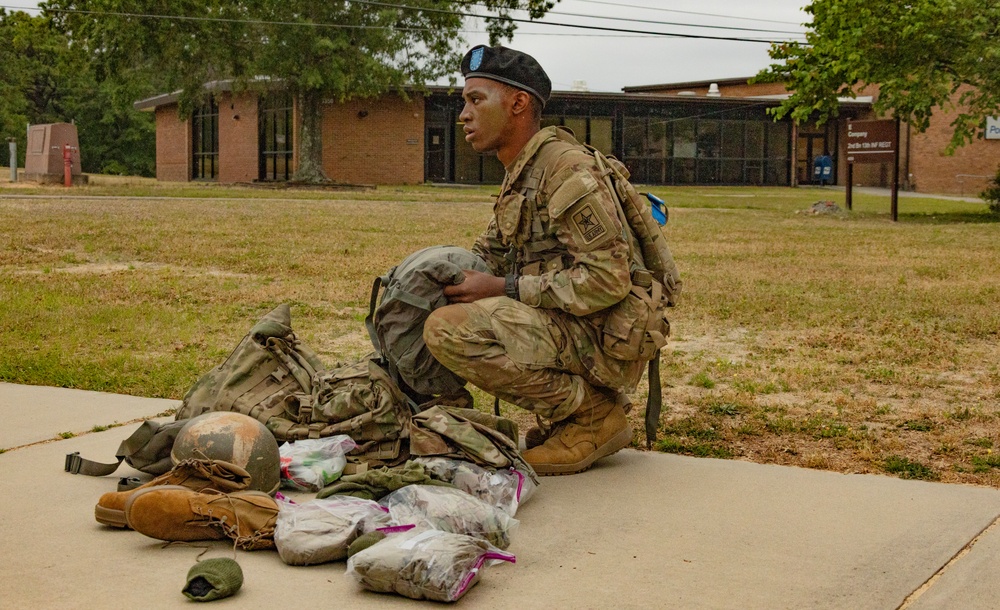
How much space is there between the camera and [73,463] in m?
4.24

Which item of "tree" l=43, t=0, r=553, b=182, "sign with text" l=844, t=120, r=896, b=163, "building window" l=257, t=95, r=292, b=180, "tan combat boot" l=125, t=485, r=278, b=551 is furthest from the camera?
"building window" l=257, t=95, r=292, b=180

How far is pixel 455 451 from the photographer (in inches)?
154

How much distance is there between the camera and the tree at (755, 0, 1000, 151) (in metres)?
21.8

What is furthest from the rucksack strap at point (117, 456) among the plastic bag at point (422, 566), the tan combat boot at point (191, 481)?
the plastic bag at point (422, 566)

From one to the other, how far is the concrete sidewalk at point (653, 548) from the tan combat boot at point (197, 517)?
0.05 meters

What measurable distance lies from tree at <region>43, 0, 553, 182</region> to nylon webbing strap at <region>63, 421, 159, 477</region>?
30.3m

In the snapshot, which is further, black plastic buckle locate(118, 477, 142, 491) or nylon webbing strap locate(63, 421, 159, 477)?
nylon webbing strap locate(63, 421, 159, 477)

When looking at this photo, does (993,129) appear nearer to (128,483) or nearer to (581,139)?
(581,139)

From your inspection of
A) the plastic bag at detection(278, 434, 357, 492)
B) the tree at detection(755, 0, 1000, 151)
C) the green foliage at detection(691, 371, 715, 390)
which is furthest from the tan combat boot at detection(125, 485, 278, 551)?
the tree at detection(755, 0, 1000, 151)

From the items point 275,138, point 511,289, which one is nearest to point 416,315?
point 511,289

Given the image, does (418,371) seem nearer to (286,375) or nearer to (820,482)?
(286,375)

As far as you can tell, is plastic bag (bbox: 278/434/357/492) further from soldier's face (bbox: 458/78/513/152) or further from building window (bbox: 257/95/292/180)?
building window (bbox: 257/95/292/180)

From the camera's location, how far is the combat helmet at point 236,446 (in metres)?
3.79

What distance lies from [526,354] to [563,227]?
0.49m
